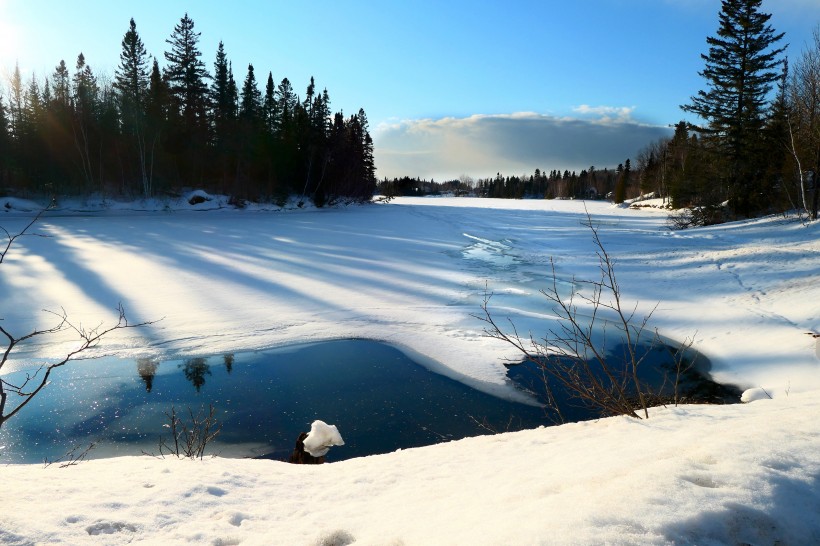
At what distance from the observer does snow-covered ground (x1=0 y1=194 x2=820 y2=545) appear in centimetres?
196

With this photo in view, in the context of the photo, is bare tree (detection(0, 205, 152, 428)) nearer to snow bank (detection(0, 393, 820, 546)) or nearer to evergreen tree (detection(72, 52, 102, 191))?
snow bank (detection(0, 393, 820, 546))

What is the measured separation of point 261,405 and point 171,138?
39882mm

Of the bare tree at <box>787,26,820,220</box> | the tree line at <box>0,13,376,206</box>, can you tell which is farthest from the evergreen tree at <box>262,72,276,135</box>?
the bare tree at <box>787,26,820,220</box>

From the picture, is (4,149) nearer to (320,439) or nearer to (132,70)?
(132,70)

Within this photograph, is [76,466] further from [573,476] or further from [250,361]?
[250,361]

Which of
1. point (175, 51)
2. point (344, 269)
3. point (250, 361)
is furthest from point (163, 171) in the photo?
point (250, 361)

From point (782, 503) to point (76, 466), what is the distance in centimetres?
416

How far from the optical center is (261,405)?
615 centimetres

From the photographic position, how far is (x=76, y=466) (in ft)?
10.8

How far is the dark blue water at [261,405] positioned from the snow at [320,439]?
6.6 inches

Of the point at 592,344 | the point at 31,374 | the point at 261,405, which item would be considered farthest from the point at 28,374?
the point at 592,344

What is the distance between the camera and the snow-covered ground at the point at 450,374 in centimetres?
196

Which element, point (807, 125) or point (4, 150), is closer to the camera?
point (807, 125)

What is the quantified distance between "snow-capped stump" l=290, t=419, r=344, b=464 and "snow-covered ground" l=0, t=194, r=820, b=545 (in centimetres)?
128
